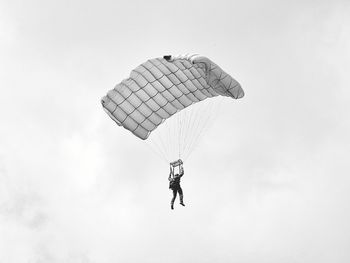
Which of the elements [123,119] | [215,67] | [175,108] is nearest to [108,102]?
[123,119]

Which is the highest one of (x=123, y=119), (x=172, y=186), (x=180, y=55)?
(x=180, y=55)

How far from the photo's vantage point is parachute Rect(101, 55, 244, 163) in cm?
3378

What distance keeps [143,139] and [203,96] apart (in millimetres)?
4154

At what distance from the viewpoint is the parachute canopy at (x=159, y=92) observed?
111 feet

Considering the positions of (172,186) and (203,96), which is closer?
(172,186)

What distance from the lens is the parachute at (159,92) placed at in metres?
33.8

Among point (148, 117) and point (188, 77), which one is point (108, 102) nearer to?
point (148, 117)

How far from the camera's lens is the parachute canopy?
33775 mm

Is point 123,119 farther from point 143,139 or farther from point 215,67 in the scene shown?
point 215,67

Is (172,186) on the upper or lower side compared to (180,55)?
lower

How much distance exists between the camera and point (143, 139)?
33.7 m

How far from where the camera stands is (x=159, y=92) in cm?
3516

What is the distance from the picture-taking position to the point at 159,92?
35156 millimetres

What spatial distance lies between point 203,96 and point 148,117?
3179 millimetres
